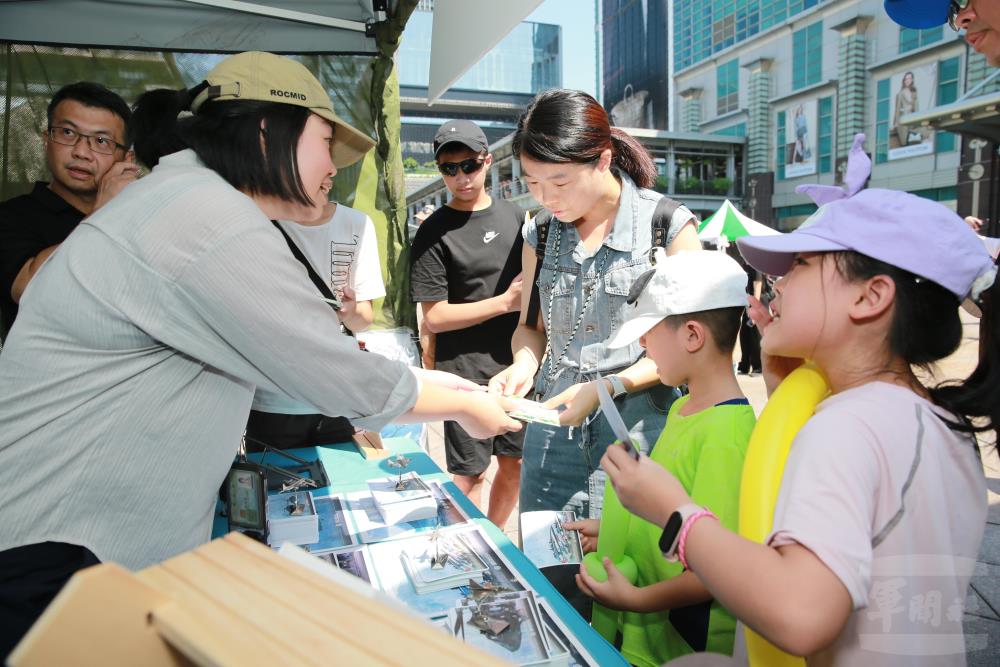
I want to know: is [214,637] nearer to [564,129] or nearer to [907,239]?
[907,239]

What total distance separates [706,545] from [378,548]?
836 mm

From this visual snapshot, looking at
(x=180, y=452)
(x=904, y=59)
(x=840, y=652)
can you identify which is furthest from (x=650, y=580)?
(x=904, y=59)

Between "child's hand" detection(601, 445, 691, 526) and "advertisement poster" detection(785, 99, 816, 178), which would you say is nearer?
"child's hand" detection(601, 445, 691, 526)

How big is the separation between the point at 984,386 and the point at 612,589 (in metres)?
0.79

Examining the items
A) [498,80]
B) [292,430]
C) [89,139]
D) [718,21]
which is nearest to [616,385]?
[292,430]

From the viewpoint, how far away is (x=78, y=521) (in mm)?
1040

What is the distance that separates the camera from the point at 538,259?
2.32m

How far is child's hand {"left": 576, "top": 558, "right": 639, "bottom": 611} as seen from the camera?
52.8 inches

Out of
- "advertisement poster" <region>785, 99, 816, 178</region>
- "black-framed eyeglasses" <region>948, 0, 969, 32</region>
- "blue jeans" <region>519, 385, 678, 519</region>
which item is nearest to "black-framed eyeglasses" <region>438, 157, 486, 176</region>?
"blue jeans" <region>519, 385, 678, 519</region>

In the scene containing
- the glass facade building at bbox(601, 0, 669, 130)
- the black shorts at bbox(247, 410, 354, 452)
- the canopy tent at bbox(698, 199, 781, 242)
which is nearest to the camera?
the black shorts at bbox(247, 410, 354, 452)

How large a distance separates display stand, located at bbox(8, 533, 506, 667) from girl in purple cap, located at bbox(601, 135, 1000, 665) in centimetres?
59

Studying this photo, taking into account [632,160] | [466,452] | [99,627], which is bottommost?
[466,452]

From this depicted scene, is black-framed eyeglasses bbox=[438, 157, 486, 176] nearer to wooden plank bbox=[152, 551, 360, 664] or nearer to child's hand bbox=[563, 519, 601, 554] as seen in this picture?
child's hand bbox=[563, 519, 601, 554]

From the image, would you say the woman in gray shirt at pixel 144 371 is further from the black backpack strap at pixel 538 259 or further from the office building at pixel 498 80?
the office building at pixel 498 80
